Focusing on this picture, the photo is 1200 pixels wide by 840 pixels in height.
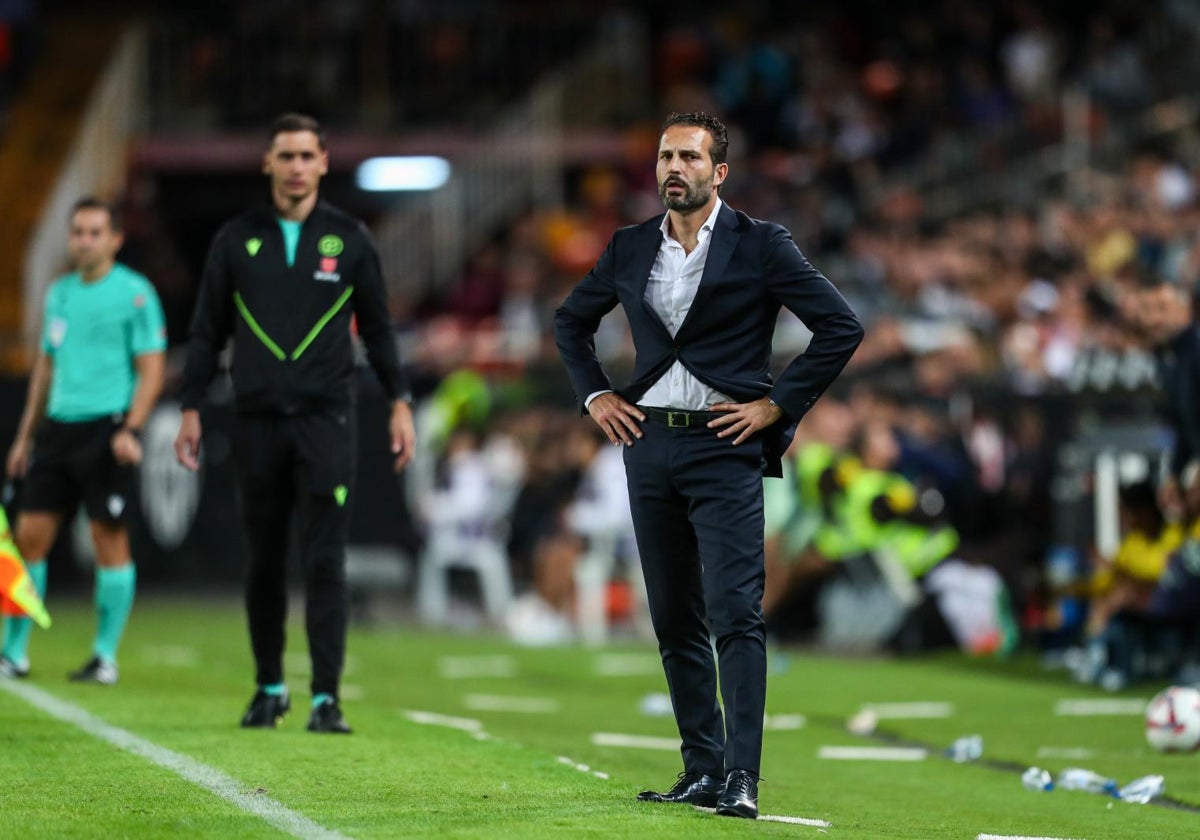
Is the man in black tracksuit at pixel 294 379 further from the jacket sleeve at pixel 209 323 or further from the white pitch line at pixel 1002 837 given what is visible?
the white pitch line at pixel 1002 837

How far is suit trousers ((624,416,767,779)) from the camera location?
6.86 m

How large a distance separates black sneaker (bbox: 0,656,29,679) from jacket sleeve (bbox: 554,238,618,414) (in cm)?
466

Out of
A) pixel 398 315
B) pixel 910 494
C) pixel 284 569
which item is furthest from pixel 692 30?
pixel 284 569

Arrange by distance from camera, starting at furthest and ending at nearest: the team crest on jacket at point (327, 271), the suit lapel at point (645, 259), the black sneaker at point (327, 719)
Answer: the team crest on jacket at point (327, 271), the black sneaker at point (327, 719), the suit lapel at point (645, 259)

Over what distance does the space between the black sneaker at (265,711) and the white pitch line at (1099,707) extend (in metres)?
4.61

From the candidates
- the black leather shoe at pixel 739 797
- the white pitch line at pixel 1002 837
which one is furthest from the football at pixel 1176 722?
the black leather shoe at pixel 739 797

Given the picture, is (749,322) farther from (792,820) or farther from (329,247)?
(329,247)

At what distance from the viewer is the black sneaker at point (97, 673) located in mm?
10680

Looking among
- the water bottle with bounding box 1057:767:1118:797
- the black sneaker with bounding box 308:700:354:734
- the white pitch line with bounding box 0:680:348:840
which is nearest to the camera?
the white pitch line with bounding box 0:680:348:840

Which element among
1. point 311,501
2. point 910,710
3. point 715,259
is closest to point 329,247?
point 311,501

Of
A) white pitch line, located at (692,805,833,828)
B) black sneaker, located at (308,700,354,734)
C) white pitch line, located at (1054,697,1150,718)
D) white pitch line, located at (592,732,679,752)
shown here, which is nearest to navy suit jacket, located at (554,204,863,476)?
white pitch line, located at (692,805,833,828)

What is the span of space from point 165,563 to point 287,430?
1210 cm

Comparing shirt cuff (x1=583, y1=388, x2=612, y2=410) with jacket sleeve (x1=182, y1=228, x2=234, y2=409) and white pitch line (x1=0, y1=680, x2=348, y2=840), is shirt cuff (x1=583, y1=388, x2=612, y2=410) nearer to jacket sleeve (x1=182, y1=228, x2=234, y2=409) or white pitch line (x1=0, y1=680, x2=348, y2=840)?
white pitch line (x1=0, y1=680, x2=348, y2=840)

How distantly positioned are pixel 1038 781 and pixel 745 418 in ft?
8.29
